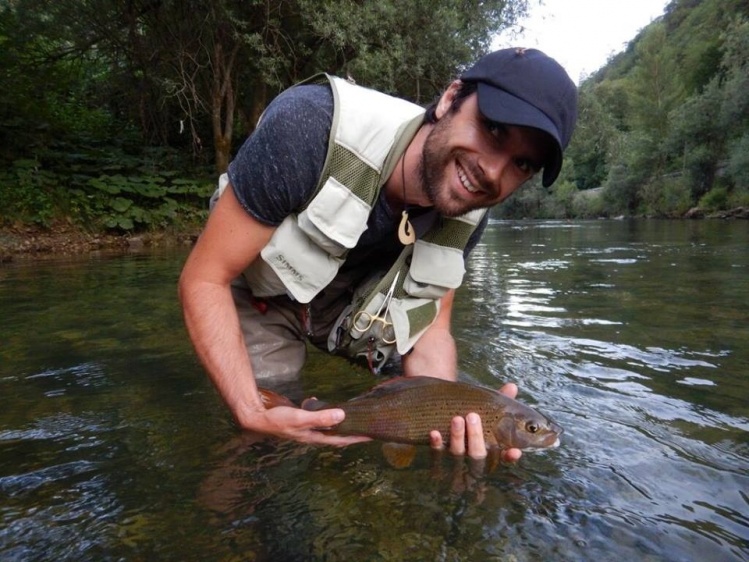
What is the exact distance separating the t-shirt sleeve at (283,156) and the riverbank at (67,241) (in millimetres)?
11126

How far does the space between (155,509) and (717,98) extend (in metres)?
47.5

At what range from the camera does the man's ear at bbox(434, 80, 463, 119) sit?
2.82 meters

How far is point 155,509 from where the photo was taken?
7.63 ft

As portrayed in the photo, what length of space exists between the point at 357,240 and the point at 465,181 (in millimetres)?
676

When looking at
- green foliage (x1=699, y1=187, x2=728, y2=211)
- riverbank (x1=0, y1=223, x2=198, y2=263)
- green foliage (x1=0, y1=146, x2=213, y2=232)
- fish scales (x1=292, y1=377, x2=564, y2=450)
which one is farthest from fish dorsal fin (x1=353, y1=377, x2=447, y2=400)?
green foliage (x1=699, y1=187, x2=728, y2=211)

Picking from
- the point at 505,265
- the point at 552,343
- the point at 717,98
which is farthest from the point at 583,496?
the point at 717,98

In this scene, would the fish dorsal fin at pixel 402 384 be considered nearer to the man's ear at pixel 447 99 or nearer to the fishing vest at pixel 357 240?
the fishing vest at pixel 357 240

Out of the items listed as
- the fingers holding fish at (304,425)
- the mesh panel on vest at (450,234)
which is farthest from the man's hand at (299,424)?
the mesh panel on vest at (450,234)

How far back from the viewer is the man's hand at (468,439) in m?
2.61

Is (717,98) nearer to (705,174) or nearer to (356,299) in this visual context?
(705,174)

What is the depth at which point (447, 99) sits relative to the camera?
9.33 ft

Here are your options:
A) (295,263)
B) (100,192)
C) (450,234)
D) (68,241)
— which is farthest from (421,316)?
(100,192)

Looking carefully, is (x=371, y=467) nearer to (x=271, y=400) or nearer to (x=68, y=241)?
(x=271, y=400)

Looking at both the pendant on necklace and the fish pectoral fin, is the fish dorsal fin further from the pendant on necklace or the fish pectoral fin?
the pendant on necklace
